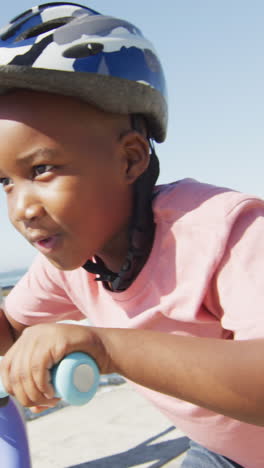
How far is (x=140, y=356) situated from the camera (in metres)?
1.07

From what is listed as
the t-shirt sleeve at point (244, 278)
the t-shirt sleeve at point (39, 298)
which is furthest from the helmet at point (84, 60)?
the t-shirt sleeve at point (39, 298)

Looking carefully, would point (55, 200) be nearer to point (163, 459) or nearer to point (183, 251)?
point (183, 251)

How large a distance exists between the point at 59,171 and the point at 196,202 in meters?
0.33

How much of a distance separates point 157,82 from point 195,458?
111 centimetres

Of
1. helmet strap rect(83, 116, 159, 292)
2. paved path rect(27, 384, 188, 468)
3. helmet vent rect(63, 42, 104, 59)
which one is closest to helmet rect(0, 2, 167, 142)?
helmet vent rect(63, 42, 104, 59)

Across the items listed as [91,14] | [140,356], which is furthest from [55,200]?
[91,14]

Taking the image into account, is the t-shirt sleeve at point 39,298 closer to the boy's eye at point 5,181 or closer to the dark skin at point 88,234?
the dark skin at point 88,234

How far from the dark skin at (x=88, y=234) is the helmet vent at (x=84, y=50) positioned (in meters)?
0.13

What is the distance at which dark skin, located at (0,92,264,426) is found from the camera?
1025mm

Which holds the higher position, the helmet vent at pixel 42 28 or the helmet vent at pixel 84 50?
the helmet vent at pixel 42 28

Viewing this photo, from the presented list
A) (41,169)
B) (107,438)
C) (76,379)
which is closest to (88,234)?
(41,169)

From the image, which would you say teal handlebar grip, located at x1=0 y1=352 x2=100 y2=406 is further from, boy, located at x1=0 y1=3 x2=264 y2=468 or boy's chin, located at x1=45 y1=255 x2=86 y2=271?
boy's chin, located at x1=45 y1=255 x2=86 y2=271

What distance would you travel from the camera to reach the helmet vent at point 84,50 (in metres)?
1.45

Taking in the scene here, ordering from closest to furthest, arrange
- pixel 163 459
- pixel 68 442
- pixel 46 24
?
1. pixel 46 24
2. pixel 163 459
3. pixel 68 442
